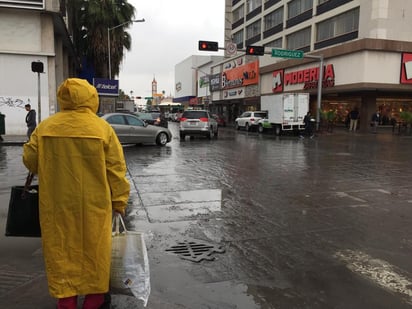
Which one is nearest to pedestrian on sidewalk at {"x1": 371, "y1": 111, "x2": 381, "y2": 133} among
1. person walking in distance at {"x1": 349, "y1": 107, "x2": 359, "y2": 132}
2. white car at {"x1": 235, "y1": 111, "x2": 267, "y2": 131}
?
person walking in distance at {"x1": 349, "y1": 107, "x2": 359, "y2": 132}

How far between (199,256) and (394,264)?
2165mm

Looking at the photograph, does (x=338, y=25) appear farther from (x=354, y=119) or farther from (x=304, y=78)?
(x=354, y=119)

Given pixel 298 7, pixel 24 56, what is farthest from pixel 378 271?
pixel 298 7

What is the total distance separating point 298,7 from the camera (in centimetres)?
3997

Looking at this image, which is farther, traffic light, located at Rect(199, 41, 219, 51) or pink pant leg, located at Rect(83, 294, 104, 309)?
traffic light, located at Rect(199, 41, 219, 51)

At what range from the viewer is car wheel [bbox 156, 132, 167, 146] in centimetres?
1808

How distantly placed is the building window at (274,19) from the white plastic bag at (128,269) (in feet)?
144

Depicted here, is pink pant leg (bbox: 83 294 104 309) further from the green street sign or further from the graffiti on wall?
the green street sign

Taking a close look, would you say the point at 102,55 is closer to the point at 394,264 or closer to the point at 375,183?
the point at 375,183

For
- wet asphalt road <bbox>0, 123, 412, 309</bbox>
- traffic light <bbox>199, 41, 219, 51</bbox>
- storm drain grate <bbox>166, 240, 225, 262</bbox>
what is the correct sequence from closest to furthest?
wet asphalt road <bbox>0, 123, 412, 309</bbox> < storm drain grate <bbox>166, 240, 225, 262</bbox> < traffic light <bbox>199, 41, 219, 51</bbox>

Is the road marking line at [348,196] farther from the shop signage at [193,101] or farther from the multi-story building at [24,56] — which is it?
the shop signage at [193,101]

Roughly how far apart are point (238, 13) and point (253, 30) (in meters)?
7.81

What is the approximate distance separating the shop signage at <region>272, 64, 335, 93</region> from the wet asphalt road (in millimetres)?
21850

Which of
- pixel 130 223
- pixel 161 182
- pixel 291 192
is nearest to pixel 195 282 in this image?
pixel 130 223
